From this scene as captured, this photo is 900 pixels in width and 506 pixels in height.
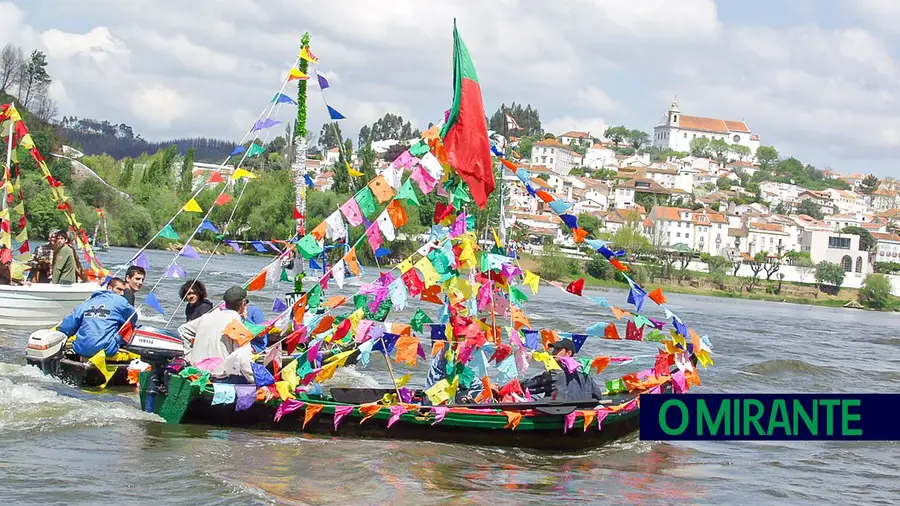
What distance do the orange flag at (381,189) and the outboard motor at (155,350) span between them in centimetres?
326

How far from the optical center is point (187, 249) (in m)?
15.6

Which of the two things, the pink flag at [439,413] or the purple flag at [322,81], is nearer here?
the pink flag at [439,413]

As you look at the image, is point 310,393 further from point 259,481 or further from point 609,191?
point 609,191

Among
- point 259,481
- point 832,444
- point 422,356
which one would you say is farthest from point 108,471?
point 832,444

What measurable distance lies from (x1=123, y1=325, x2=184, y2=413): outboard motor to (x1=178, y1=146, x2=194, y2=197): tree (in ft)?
239

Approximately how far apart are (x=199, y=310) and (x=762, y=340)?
29.0 meters

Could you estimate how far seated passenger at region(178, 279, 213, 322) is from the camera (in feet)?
46.7

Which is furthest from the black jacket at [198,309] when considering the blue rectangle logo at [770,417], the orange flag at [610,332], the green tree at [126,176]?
the green tree at [126,176]

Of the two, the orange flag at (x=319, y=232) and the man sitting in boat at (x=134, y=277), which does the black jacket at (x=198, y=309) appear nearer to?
the man sitting in boat at (x=134, y=277)

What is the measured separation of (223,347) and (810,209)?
185m

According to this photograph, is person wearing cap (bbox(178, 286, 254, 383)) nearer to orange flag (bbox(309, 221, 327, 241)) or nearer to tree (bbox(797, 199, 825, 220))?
orange flag (bbox(309, 221, 327, 241))

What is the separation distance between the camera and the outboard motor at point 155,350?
43.5ft

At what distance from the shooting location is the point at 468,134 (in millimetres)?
13289

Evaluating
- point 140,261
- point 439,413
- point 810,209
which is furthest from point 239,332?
point 810,209
